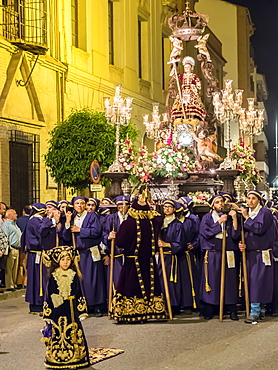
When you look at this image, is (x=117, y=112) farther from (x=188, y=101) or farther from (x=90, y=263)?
(x=90, y=263)

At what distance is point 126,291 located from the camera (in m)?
11.1

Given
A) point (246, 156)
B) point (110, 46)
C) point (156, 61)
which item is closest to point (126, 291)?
point (246, 156)

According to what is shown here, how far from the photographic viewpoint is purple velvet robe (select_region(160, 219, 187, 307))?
38.9ft

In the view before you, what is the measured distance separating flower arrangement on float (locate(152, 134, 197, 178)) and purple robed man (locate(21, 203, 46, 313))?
5480 mm

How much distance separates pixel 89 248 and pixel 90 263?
0.22m

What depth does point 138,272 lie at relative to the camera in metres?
11.2

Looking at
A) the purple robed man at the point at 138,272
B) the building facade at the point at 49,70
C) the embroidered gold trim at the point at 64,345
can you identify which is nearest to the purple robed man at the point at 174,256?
the purple robed man at the point at 138,272

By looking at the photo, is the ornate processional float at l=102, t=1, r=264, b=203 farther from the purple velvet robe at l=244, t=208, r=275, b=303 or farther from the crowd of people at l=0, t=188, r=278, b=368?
the purple velvet robe at l=244, t=208, r=275, b=303

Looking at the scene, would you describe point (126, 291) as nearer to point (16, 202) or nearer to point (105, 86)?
point (16, 202)

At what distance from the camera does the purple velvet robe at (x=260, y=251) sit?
11305mm

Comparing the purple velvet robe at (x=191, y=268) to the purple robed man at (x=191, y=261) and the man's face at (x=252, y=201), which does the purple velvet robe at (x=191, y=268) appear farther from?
the man's face at (x=252, y=201)

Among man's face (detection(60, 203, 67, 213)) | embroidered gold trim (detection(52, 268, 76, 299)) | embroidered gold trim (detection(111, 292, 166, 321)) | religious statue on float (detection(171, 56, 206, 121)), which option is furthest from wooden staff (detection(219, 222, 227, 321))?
religious statue on float (detection(171, 56, 206, 121))

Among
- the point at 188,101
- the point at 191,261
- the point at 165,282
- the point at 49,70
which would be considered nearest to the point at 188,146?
the point at 188,101

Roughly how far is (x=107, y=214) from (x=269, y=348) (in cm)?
430
